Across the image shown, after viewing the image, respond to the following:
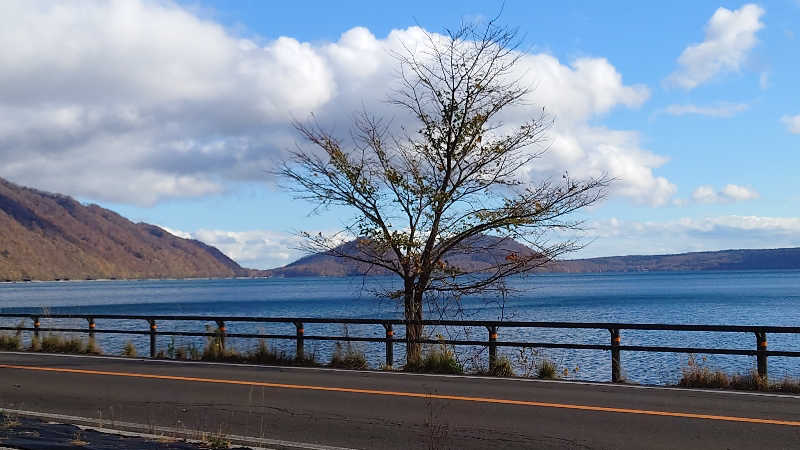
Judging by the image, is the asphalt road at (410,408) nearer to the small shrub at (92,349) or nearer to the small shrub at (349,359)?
the small shrub at (349,359)

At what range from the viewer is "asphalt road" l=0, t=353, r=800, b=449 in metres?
9.44

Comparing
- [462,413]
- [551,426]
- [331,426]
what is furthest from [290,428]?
[551,426]

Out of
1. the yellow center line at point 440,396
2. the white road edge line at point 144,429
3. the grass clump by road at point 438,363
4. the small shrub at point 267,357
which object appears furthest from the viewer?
the small shrub at point 267,357

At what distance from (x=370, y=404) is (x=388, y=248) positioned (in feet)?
24.1

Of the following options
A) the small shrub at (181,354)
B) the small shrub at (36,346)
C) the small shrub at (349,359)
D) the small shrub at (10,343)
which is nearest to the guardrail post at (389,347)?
the small shrub at (349,359)

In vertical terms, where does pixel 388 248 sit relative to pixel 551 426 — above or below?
Result: above

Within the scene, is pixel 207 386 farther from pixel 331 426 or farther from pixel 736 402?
pixel 736 402

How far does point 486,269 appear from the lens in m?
18.8

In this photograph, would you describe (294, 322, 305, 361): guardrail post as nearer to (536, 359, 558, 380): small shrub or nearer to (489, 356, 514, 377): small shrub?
(489, 356, 514, 377): small shrub

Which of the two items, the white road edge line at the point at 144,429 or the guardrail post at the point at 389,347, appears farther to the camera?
the guardrail post at the point at 389,347

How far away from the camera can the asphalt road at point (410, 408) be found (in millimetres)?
9438

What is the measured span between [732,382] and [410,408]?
6.19 m

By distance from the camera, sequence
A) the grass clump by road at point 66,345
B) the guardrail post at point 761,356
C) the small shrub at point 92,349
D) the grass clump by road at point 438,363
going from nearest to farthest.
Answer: the guardrail post at point 761,356 < the grass clump by road at point 438,363 < the small shrub at point 92,349 < the grass clump by road at point 66,345

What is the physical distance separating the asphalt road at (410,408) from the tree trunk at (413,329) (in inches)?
55.4
